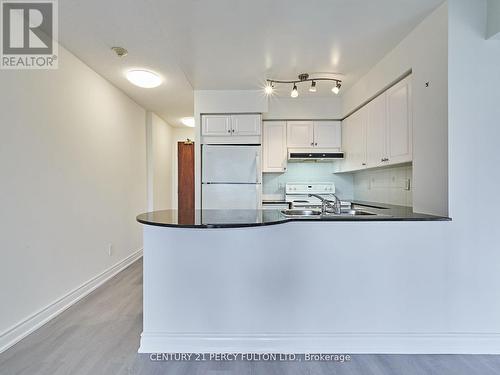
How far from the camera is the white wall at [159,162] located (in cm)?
450

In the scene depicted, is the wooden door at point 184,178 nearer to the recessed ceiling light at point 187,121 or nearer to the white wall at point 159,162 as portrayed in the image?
the white wall at point 159,162

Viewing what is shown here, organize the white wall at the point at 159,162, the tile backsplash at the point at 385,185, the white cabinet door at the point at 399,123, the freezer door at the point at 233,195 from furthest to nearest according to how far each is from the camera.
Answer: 1. the white wall at the point at 159,162
2. the freezer door at the point at 233,195
3. the tile backsplash at the point at 385,185
4. the white cabinet door at the point at 399,123

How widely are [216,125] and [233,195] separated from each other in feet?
3.13

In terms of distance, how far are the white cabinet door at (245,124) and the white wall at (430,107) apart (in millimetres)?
1749

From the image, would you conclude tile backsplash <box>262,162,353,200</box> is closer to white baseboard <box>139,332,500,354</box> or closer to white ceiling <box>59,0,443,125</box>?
white ceiling <box>59,0,443,125</box>

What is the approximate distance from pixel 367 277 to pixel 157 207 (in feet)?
12.6

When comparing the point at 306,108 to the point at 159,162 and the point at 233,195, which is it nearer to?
the point at 233,195

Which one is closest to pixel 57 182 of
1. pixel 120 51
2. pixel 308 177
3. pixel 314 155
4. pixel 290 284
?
pixel 120 51

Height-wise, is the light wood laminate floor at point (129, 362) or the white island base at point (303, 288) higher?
the white island base at point (303, 288)

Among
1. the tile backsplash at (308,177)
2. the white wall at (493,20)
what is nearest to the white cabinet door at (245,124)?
the tile backsplash at (308,177)

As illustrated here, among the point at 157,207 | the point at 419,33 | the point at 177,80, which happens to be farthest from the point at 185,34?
the point at 157,207

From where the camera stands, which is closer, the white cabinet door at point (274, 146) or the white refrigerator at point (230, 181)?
the white refrigerator at point (230, 181)

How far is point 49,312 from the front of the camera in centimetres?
221

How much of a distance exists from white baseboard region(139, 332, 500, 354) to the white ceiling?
88.5 inches
